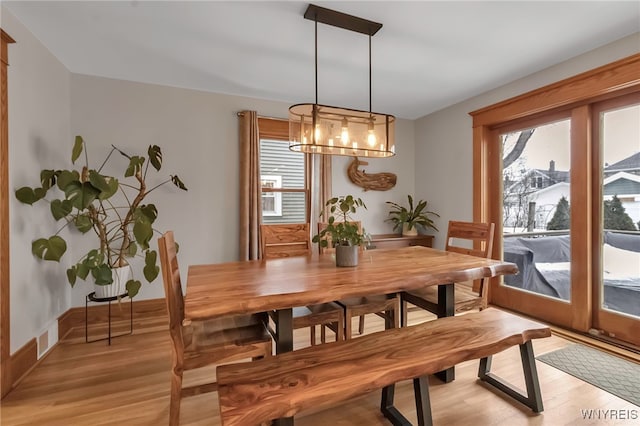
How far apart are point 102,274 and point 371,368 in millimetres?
2283

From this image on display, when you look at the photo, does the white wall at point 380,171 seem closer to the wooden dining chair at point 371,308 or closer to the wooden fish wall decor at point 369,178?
the wooden fish wall decor at point 369,178

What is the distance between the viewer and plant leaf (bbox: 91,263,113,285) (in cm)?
244

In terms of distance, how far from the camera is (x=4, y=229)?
2.00 metres

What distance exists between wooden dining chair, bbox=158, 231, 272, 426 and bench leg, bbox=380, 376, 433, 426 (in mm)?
761

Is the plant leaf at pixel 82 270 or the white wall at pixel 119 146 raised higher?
the white wall at pixel 119 146

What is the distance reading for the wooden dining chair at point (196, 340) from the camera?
1.47 metres

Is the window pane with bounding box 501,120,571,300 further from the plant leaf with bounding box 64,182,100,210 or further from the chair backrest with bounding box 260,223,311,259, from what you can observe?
the plant leaf with bounding box 64,182,100,210

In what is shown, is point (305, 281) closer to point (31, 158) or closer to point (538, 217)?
point (31, 158)

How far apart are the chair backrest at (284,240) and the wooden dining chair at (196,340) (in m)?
0.85

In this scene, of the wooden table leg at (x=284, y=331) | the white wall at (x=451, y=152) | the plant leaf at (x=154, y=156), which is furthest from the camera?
the white wall at (x=451, y=152)

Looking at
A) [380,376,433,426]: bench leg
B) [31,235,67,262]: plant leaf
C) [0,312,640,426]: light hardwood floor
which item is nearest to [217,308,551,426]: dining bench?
[380,376,433,426]: bench leg

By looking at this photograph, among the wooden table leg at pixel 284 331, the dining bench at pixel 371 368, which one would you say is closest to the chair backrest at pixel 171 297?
the dining bench at pixel 371 368

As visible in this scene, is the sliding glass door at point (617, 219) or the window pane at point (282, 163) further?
the window pane at point (282, 163)

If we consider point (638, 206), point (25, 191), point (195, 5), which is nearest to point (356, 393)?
point (195, 5)
